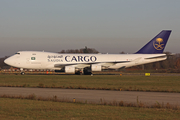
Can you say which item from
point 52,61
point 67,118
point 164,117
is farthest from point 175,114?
point 52,61

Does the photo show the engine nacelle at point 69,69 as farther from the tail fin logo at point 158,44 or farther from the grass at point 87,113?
the grass at point 87,113

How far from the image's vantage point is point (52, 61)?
51.2 m

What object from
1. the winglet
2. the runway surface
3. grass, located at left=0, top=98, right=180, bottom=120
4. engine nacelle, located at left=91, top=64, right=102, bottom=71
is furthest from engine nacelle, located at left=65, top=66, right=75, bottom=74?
grass, located at left=0, top=98, right=180, bottom=120

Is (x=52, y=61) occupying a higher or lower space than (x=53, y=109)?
higher

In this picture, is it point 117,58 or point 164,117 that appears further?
point 117,58

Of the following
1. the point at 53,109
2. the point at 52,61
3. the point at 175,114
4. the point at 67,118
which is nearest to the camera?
the point at 67,118

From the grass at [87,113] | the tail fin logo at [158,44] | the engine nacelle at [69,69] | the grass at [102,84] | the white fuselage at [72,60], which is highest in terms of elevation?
the tail fin logo at [158,44]

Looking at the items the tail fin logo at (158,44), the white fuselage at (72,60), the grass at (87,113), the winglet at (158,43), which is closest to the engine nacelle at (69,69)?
the white fuselage at (72,60)

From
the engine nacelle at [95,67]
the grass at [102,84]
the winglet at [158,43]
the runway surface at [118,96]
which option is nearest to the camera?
the runway surface at [118,96]

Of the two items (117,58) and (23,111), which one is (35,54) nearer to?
(117,58)

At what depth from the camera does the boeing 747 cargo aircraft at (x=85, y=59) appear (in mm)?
50625

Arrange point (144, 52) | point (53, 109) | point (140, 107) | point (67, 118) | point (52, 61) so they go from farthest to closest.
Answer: point (144, 52), point (52, 61), point (140, 107), point (53, 109), point (67, 118)

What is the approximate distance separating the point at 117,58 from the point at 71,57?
9.76 metres

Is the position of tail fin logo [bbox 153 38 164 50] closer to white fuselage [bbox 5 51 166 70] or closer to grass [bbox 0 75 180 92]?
white fuselage [bbox 5 51 166 70]
